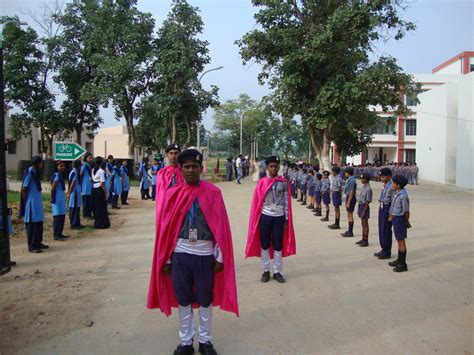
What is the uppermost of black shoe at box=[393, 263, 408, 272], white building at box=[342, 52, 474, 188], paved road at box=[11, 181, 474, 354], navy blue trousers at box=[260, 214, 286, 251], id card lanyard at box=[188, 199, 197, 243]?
white building at box=[342, 52, 474, 188]

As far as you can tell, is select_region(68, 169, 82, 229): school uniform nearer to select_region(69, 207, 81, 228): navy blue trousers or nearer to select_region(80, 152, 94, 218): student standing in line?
select_region(69, 207, 81, 228): navy blue trousers

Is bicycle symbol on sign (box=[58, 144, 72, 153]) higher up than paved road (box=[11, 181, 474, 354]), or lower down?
higher up

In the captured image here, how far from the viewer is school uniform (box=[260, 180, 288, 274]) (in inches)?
250

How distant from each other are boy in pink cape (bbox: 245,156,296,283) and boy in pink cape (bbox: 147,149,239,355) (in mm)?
2455

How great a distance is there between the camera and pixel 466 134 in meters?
28.1

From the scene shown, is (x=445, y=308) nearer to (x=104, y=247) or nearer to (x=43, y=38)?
(x=104, y=247)

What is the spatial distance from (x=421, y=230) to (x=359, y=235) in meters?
2.10

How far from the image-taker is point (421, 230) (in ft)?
37.1

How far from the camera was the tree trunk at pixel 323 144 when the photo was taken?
64.6ft

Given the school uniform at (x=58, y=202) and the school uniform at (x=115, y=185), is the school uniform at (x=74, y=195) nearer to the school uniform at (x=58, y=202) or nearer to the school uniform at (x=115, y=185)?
the school uniform at (x=58, y=202)

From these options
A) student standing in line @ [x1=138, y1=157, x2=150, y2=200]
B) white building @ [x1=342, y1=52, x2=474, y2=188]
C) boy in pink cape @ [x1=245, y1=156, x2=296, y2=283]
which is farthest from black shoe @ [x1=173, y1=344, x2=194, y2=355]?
white building @ [x1=342, y1=52, x2=474, y2=188]

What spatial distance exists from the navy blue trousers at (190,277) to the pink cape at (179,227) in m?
0.13

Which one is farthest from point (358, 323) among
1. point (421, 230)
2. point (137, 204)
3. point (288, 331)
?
point (137, 204)

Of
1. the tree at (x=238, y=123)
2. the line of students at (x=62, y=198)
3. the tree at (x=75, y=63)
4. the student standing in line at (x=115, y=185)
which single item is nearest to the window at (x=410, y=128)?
the tree at (x=238, y=123)
